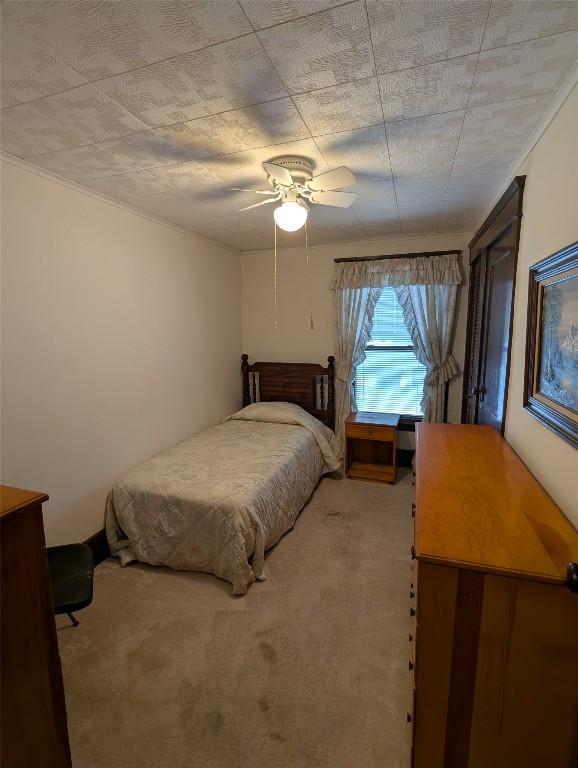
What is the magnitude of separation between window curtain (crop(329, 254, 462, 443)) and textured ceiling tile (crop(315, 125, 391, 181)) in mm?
1513

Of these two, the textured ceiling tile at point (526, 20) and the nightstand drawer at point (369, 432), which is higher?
the textured ceiling tile at point (526, 20)

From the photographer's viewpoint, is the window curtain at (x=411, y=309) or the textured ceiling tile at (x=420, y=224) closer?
the textured ceiling tile at (x=420, y=224)

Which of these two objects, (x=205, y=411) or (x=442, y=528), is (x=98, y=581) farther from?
(x=442, y=528)

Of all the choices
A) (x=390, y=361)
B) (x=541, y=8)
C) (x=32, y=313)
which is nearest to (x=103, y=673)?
(x=32, y=313)

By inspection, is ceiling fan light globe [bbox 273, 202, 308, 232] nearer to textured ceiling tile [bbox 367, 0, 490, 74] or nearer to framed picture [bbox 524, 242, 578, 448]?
textured ceiling tile [bbox 367, 0, 490, 74]

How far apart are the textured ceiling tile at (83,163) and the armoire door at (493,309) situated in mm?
2147

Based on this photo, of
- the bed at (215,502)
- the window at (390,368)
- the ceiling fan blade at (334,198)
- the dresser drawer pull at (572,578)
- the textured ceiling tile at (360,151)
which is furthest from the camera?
the window at (390,368)

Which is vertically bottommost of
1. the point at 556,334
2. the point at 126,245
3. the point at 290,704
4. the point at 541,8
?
the point at 290,704

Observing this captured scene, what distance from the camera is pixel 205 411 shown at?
3748 millimetres

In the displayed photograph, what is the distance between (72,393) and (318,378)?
249 cm

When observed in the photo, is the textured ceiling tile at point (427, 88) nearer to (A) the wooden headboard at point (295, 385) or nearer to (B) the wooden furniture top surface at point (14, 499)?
(B) the wooden furniture top surface at point (14, 499)

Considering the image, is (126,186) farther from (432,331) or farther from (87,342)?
(432,331)

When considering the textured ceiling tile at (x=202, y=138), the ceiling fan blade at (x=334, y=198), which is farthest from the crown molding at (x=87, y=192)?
the ceiling fan blade at (x=334, y=198)

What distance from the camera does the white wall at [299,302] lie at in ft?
12.1
